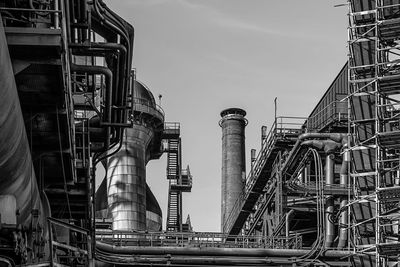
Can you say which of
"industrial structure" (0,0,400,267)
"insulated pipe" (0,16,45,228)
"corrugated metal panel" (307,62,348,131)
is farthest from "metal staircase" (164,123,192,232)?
"insulated pipe" (0,16,45,228)

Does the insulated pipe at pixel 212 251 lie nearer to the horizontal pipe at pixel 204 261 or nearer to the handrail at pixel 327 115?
the horizontal pipe at pixel 204 261

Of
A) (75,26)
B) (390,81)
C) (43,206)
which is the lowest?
(43,206)

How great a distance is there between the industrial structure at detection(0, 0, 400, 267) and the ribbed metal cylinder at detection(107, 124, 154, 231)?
8cm

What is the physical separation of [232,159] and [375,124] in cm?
2907

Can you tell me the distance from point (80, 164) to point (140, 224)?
92.2 feet

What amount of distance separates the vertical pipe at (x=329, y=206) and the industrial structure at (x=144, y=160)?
66 millimetres

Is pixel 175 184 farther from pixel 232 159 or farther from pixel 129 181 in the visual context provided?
pixel 129 181

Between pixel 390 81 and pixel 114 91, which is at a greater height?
pixel 390 81

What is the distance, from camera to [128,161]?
49.8 metres

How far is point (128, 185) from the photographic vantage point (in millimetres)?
49750

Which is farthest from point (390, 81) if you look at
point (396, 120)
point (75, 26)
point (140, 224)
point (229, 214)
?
point (229, 214)

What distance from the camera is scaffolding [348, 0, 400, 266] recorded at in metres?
25.9

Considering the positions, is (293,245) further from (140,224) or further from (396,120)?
(140,224)

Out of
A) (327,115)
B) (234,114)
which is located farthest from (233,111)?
(327,115)
